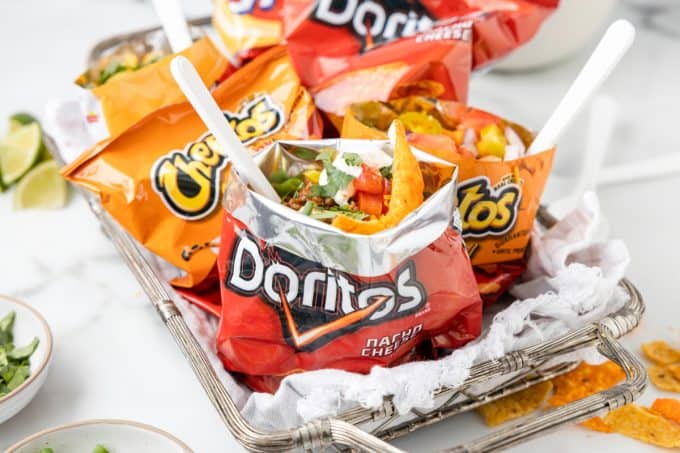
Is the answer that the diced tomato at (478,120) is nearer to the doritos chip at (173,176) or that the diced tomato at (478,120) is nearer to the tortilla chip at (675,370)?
the doritos chip at (173,176)

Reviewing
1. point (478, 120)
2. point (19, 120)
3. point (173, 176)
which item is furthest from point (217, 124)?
point (19, 120)

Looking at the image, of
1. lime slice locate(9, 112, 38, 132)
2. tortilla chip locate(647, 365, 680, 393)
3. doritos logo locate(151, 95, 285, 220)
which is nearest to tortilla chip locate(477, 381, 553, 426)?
tortilla chip locate(647, 365, 680, 393)

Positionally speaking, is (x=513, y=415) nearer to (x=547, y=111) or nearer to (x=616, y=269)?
(x=616, y=269)

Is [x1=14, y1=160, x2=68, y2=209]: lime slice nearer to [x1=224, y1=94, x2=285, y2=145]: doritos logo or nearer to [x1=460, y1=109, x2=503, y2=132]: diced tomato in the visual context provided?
[x1=224, y1=94, x2=285, y2=145]: doritos logo

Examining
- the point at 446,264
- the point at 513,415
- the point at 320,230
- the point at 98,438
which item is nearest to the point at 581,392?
the point at 513,415

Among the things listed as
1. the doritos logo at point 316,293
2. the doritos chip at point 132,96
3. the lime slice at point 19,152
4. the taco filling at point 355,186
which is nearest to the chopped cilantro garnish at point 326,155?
the taco filling at point 355,186
